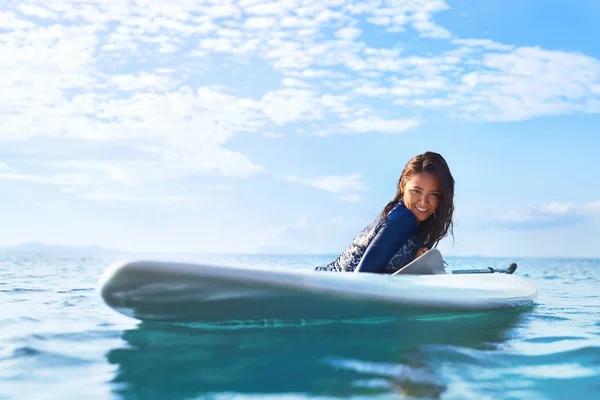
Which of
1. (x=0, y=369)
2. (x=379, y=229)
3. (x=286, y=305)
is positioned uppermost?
(x=379, y=229)

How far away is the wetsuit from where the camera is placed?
3773mm

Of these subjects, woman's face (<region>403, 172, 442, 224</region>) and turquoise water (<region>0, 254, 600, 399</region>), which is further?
woman's face (<region>403, 172, 442, 224</region>)

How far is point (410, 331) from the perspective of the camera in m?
3.59

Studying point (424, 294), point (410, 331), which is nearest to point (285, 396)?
point (410, 331)

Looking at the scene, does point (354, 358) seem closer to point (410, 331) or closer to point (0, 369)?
point (410, 331)

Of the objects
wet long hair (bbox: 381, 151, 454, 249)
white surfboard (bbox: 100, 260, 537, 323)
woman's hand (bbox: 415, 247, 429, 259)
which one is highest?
wet long hair (bbox: 381, 151, 454, 249)

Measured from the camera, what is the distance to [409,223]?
3809mm

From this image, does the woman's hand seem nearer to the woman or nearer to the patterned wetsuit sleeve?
the woman

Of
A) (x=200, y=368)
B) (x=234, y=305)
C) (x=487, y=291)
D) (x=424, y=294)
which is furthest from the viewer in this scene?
(x=487, y=291)

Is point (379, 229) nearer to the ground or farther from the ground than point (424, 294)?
farther from the ground

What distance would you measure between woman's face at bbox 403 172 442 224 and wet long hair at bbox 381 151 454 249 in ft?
0.10

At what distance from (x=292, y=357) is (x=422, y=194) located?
5.70ft

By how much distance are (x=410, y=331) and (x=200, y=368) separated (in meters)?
1.52

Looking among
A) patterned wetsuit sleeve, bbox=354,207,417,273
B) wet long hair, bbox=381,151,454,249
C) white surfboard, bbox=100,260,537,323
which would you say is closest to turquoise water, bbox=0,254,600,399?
white surfboard, bbox=100,260,537,323
